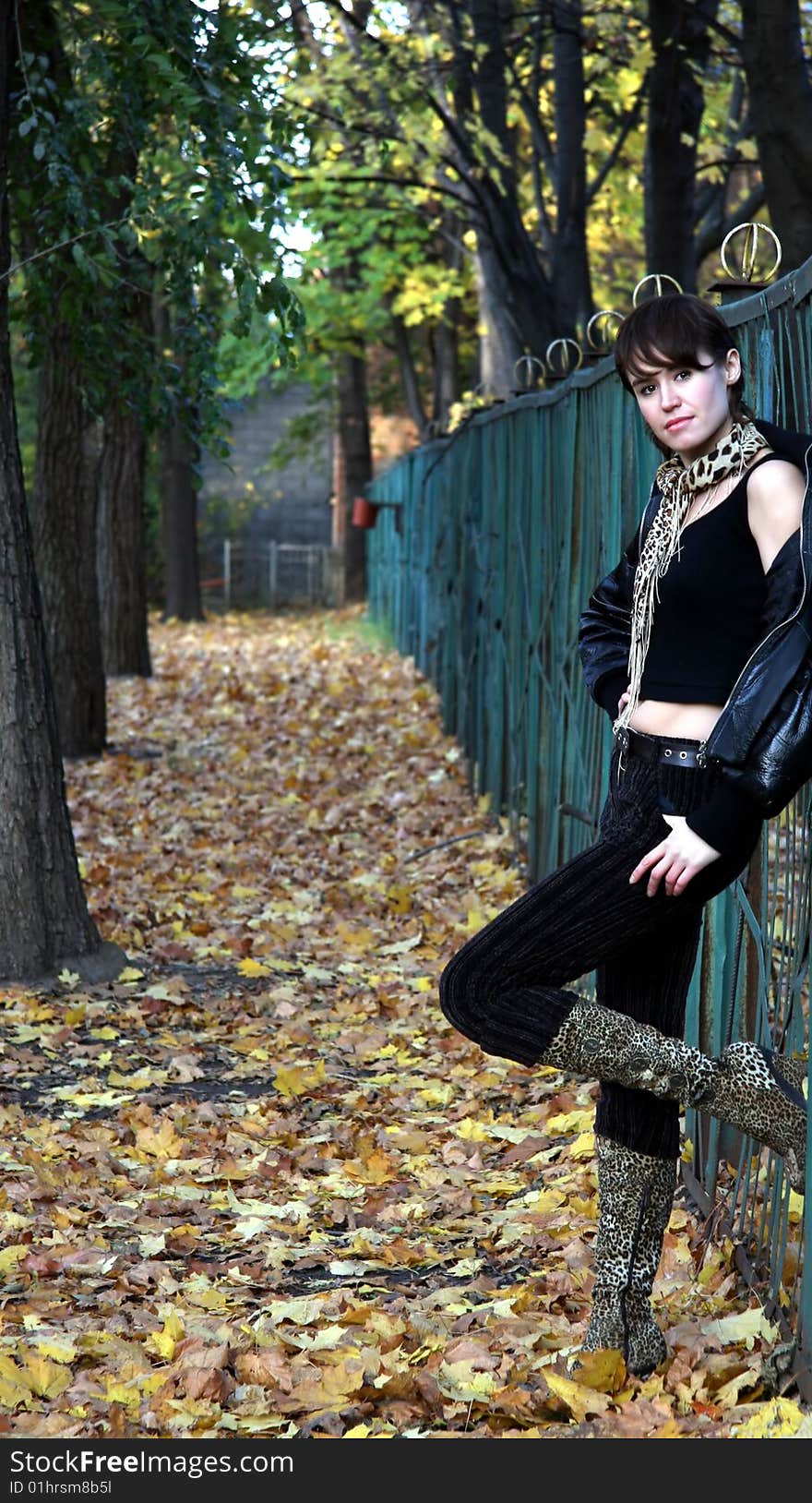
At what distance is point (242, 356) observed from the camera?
2503 cm

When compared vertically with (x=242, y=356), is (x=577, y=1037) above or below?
below

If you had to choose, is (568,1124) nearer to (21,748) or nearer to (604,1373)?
(604,1373)

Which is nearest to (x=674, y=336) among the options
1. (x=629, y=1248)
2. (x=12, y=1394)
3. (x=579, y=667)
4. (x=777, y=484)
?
(x=777, y=484)

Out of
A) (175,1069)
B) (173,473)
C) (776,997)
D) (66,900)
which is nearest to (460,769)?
(66,900)

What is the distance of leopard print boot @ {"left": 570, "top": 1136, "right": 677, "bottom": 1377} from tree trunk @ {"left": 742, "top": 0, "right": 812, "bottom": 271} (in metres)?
6.99

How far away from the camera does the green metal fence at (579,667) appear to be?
3.61 m

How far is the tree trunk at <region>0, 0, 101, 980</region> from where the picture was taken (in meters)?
6.77

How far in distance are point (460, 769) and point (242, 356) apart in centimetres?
1516

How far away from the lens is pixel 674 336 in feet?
9.74

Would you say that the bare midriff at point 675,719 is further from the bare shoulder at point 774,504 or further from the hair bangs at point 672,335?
the hair bangs at point 672,335

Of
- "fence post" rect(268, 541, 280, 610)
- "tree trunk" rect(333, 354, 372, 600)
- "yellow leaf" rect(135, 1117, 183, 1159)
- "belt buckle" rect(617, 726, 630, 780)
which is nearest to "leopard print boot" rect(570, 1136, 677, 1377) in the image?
"belt buckle" rect(617, 726, 630, 780)

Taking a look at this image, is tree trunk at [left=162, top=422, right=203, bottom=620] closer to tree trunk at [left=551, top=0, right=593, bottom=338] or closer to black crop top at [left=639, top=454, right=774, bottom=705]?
tree trunk at [left=551, top=0, right=593, bottom=338]
